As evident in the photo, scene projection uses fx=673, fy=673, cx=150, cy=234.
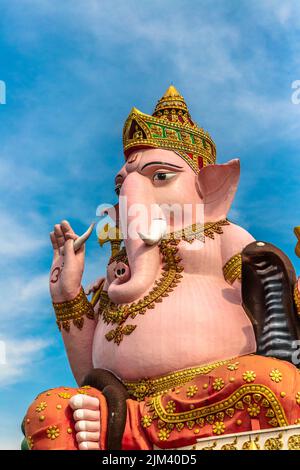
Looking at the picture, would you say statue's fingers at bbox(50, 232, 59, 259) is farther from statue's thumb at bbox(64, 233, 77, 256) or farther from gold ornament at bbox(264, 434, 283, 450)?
gold ornament at bbox(264, 434, 283, 450)

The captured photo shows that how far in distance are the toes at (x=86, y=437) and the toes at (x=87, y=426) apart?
0.11ft

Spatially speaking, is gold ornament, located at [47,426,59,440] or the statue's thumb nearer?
gold ornament, located at [47,426,59,440]

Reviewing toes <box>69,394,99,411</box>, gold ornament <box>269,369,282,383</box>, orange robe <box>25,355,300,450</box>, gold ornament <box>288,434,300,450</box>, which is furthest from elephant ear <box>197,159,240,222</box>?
gold ornament <box>288,434,300,450</box>

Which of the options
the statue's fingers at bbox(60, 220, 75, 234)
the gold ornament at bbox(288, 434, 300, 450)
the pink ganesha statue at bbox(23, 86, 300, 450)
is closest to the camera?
the gold ornament at bbox(288, 434, 300, 450)

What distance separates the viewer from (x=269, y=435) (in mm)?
5227

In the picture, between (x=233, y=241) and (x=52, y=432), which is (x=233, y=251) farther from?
(x=52, y=432)

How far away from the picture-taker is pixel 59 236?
24.6 ft

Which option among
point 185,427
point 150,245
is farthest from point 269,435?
point 150,245

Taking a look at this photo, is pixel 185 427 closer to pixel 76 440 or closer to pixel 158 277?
pixel 76 440

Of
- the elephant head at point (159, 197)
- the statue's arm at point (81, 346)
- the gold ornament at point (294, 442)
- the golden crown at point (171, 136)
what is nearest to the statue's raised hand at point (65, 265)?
the statue's arm at point (81, 346)

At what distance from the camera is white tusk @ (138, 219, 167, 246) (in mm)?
6797

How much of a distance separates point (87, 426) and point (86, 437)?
0.30 ft

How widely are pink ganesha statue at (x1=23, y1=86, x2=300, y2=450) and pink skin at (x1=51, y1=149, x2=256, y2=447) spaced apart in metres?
0.01

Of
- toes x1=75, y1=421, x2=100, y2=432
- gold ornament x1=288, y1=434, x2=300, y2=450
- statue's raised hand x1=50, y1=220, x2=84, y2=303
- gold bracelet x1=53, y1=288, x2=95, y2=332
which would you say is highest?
statue's raised hand x1=50, y1=220, x2=84, y2=303
